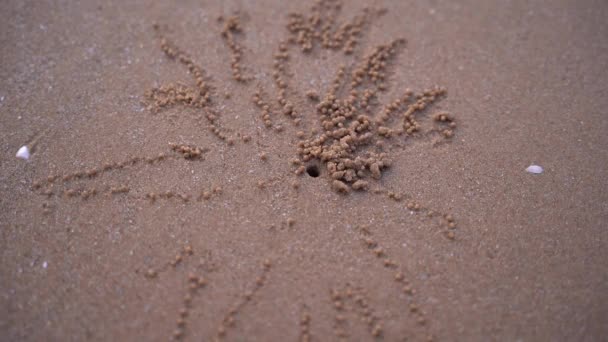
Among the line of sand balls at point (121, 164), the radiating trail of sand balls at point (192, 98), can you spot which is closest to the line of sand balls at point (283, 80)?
the radiating trail of sand balls at point (192, 98)

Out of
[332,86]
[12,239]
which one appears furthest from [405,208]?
[12,239]

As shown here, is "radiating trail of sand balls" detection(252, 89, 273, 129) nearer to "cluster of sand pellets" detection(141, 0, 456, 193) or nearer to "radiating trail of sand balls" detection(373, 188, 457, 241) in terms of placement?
"cluster of sand pellets" detection(141, 0, 456, 193)

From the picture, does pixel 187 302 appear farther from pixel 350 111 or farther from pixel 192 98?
pixel 350 111

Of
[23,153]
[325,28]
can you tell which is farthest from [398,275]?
[23,153]

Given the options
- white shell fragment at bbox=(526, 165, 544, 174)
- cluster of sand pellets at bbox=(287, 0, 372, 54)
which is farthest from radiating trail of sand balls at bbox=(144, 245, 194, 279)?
white shell fragment at bbox=(526, 165, 544, 174)

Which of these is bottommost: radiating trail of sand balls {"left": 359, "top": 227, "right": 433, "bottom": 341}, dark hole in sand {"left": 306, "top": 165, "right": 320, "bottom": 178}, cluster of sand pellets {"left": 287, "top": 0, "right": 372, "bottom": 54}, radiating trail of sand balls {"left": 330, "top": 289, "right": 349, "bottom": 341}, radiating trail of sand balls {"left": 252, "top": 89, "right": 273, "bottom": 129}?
radiating trail of sand balls {"left": 330, "top": 289, "right": 349, "bottom": 341}
